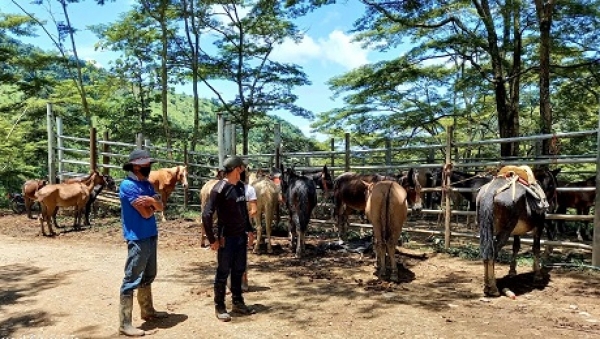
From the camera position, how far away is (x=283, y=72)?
18.1 metres

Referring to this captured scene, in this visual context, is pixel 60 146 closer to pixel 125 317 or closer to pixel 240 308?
pixel 125 317

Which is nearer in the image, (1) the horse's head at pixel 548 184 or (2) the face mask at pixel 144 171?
(2) the face mask at pixel 144 171

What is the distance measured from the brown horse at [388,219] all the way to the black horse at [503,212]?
1062 millimetres

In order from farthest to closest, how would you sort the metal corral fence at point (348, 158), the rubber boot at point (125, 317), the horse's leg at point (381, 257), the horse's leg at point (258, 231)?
the horse's leg at point (258, 231) < the metal corral fence at point (348, 158) < the horse's leg at point (381, 257) < the rubber boot at point (125, 317)

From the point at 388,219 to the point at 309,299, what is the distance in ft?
5.44

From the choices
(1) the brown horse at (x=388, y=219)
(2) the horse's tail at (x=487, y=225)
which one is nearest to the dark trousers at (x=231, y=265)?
(1) the brown horse at (x=388, y=219)

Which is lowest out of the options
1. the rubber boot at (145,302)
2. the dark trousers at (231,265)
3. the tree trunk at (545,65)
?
the rubber boot at (145,302)

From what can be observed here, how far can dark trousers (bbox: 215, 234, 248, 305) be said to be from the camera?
15.0 ft

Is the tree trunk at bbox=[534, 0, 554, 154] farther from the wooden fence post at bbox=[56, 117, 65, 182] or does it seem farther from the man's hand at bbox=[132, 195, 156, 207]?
the wooden fence post at bbox=[56, 117, 65, 182]

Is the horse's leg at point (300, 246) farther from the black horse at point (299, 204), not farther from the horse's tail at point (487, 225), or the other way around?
the horse's tail at point (487, 225)

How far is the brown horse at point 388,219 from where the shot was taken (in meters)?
6.22

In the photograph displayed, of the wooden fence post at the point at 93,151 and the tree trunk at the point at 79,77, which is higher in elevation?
the tree trunk at the point at 79,77

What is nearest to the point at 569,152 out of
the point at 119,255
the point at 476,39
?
the point at 476,39

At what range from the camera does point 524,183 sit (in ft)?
18.8
